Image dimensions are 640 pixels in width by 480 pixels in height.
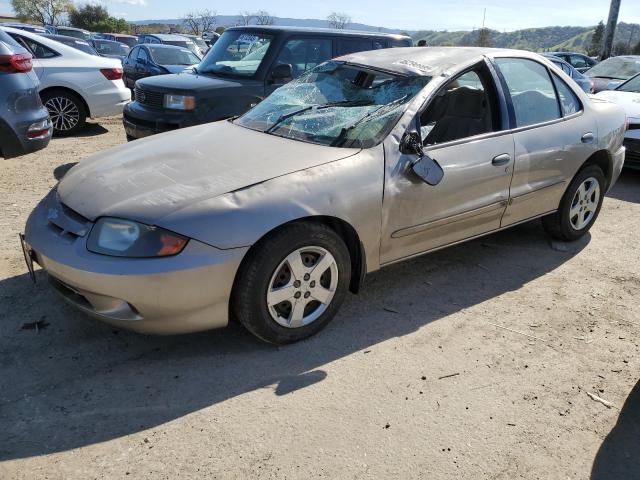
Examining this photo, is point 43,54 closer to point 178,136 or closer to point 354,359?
point 178,136

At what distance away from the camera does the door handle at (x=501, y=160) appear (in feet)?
12.7

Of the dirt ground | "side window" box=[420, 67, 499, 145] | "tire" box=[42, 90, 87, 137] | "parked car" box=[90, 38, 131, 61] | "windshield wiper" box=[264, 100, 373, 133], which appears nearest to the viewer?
the dirt ground

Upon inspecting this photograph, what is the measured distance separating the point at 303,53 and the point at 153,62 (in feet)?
24.2

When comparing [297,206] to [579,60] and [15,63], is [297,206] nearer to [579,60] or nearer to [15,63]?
[15,63]

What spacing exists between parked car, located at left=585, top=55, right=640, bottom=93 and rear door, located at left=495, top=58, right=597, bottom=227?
26.7 ft

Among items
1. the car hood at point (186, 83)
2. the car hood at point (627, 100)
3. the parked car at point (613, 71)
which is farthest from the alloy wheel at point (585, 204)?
the parked car at point (613, 71)

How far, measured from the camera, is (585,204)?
4875mm

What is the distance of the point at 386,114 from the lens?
11.6 feet

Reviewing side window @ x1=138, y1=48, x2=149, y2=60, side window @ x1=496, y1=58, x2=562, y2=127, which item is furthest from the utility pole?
side window @ x1=496, y1=58, x2=562, y2=127

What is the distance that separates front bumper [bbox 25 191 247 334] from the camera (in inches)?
105

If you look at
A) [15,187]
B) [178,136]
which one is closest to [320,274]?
[178,136]

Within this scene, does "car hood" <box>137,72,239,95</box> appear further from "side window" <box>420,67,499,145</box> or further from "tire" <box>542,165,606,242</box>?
"tire" <box>542,165,606,242</box>

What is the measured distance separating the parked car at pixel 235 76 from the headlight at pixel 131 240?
12.1ft

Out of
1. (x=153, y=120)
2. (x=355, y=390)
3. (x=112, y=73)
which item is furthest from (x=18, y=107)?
(x=112, y=73)
